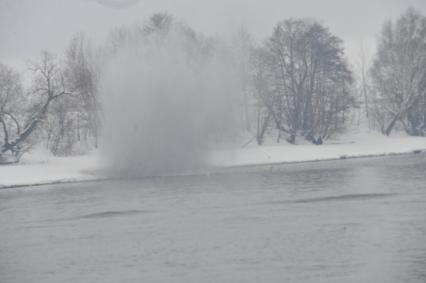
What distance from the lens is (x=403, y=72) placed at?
83.1m

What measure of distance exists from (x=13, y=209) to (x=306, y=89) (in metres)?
51.5

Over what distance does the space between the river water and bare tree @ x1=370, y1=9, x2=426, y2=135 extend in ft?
138

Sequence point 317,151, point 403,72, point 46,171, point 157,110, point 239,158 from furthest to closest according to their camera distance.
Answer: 1. point 403,72
2. point 317,151
3. point 239,158
4. point 46,171
5. point 157,110

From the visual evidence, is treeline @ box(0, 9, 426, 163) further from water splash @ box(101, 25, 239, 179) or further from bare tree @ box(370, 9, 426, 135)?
water splash @ box(101, 25, 239, 179)

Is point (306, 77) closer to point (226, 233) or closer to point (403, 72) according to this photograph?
point (403, 72)

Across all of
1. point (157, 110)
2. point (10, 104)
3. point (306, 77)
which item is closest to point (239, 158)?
point (157, 110)

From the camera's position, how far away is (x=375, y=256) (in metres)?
19.4

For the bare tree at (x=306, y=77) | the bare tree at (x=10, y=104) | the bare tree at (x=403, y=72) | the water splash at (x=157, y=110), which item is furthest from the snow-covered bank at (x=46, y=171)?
the bare tree at (x=403, y=72)

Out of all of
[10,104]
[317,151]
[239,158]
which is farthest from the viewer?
[10,104]

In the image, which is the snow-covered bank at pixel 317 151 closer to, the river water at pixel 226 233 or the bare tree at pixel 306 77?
the bare tree at pixel 306 77

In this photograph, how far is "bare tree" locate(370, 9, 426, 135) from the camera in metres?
83.2

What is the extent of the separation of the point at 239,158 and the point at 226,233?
1649 inches

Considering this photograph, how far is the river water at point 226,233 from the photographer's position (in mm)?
18688

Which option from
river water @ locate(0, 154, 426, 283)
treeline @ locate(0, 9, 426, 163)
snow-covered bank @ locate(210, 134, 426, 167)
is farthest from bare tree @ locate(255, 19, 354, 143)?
river water @ locate(0, 154, 426, 283)
